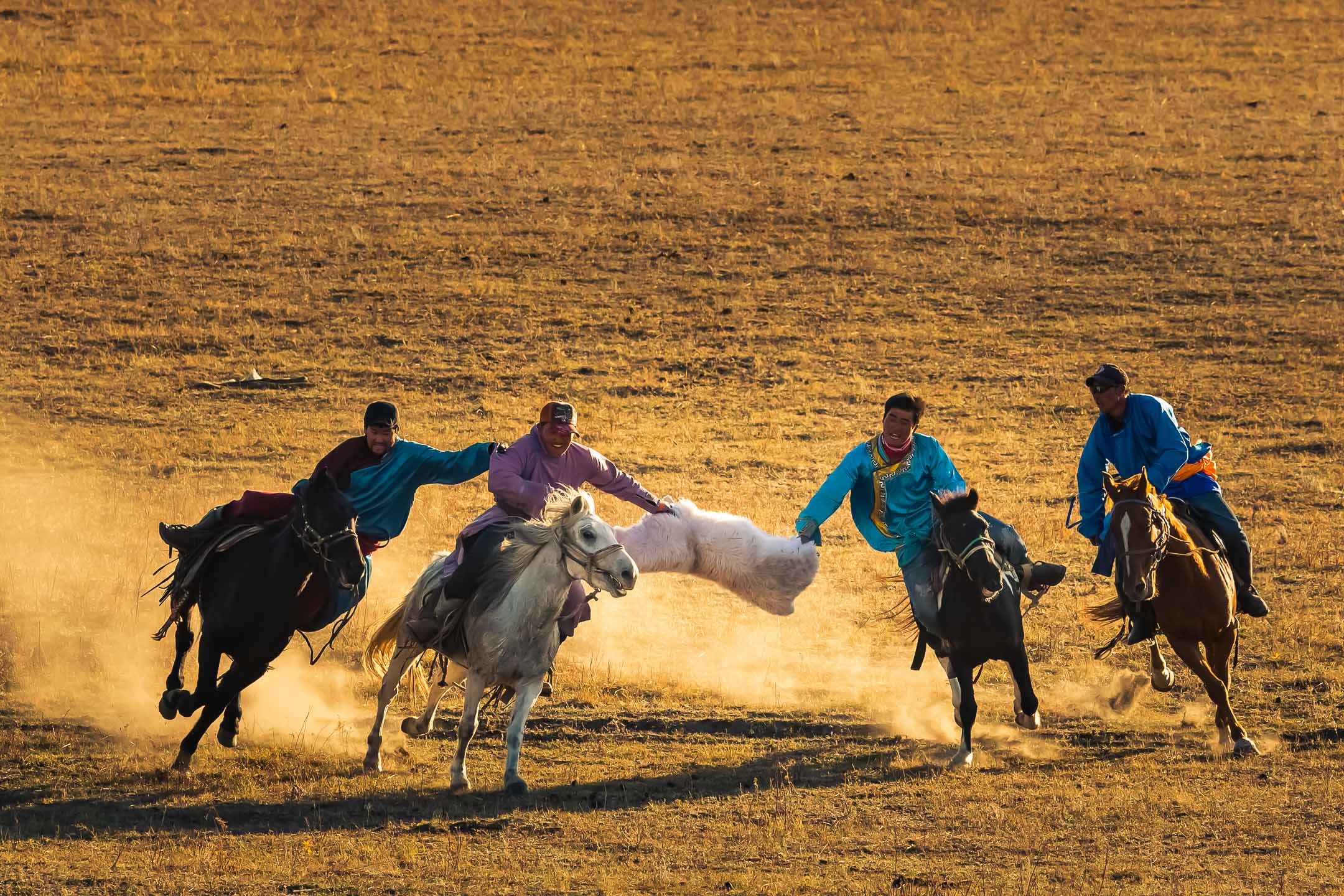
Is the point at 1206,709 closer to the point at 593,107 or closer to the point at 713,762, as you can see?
the point at 713,762

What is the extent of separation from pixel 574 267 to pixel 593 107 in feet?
31.6

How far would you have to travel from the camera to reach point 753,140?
36500 millimetres

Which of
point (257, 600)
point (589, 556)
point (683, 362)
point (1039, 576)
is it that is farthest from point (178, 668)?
point (683, 362)

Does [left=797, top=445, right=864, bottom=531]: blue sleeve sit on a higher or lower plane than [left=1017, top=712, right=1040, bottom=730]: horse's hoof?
higher

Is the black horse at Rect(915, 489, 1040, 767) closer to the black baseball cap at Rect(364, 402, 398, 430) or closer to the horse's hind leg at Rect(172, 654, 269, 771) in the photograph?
the black baseball cap at Rect(364, 402, 398, 430)

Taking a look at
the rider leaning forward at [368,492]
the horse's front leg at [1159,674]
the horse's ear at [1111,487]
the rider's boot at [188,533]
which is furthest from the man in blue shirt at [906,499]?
the rider's boot at [188,533]

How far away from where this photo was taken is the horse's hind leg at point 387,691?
11164 mm

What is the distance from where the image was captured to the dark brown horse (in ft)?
35.9

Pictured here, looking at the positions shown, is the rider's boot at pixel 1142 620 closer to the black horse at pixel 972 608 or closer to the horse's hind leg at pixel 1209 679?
the horse's hind leg at pixel 1209 679

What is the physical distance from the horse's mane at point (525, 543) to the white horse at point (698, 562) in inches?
36.6

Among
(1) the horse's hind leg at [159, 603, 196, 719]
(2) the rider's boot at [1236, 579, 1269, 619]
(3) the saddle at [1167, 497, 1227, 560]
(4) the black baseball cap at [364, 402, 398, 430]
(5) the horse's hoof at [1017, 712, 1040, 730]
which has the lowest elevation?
(1) the horse's hind leg at [159, 603, 196, 719]

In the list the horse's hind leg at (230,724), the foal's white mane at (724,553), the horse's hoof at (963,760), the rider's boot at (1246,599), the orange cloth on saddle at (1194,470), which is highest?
the orange cloth on saddle at (1194,470)

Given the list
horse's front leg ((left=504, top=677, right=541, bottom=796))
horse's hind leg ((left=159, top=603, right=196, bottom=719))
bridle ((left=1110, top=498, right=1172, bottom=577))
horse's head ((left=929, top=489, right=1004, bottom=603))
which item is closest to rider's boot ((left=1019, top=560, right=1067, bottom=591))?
horse's head ((left=929, top=489, right=1004, bottom=603))

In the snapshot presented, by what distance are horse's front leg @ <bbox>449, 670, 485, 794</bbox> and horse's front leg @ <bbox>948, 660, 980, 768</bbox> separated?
9.88 feet
